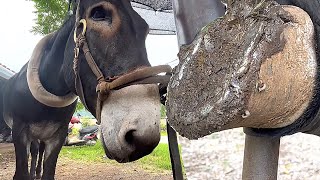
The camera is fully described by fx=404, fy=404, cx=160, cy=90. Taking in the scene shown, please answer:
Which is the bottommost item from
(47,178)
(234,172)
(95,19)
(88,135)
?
(88,135)

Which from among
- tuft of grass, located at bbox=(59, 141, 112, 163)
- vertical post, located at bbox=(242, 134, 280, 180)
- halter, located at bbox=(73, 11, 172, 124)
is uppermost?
vertical post, located at bbox=(242, 134, 280, 180)

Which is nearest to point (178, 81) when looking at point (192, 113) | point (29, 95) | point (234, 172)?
point (192, 113)

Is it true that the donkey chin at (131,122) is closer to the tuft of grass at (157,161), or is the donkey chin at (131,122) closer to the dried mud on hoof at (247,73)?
the dried mud on hoof at (247,73)

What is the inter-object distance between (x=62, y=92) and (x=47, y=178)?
0.78 meters

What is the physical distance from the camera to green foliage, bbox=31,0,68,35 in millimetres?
7422

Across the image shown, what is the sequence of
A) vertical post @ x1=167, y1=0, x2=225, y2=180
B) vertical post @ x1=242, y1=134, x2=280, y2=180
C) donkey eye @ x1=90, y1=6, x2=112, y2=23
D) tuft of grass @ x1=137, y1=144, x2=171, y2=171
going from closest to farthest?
vertical post @ x1=242, y1=134, x2=280, y2=180, vertical post @ x1=167, y1=0, x2=225, y2=180, donkey eye @ x1=90, y1=6, x2=112, y2=23, tuft of grass @ x1=137, y1=144, x2=171, y2=171

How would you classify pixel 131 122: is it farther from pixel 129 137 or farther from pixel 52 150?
pixel 52 150

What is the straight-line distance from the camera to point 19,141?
8.57 feet

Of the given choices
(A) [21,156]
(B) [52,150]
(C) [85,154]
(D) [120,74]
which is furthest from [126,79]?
(C) [85,154]

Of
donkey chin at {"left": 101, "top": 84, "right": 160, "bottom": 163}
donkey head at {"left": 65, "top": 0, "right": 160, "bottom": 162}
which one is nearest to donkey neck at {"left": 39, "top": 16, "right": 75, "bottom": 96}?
donkey head at {"left": 65, "top": 0, "right": 160, "bottom": 162}

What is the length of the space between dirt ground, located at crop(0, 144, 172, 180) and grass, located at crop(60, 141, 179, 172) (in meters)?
0.22

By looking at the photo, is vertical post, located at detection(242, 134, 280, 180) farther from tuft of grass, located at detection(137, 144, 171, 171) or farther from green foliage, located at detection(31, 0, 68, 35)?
green foliage, located at detection(31, 0, 68, 35)

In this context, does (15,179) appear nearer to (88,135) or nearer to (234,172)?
(234,172)

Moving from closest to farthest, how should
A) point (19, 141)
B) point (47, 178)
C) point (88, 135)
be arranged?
point (19, 141) < point (47, 178) < point (88, 135)
